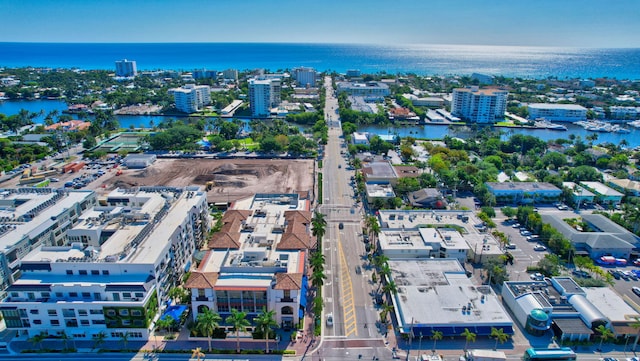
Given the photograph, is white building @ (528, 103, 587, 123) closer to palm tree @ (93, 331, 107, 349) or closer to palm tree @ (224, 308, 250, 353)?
palm tree @ (224, 308, 250, 353)

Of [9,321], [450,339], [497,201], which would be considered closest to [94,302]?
[9,321]

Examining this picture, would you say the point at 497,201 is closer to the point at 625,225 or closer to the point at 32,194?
the point at 625,225

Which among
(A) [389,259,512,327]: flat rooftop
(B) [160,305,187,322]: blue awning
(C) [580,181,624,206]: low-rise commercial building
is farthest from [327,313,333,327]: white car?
(C) [580,181,624,206]: low-rise commercial building

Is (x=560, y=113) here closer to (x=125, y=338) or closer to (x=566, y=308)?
(x=566, y=308)

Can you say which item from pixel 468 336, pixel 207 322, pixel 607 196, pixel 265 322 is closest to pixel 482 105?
pixel 607 196

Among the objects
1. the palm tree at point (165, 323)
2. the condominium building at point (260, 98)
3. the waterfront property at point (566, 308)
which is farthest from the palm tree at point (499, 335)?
the condominium building at point (260, 98)

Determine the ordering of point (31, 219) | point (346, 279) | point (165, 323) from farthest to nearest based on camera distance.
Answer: point (31, 219) < point (346, 279) < point (165, 323)
